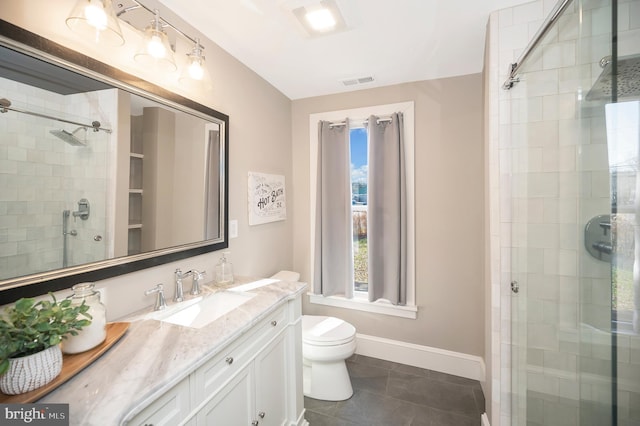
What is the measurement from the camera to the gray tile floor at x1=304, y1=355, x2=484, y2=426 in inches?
69.0

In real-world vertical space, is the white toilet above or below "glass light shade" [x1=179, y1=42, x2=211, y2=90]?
below

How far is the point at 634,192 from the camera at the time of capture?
96 cm

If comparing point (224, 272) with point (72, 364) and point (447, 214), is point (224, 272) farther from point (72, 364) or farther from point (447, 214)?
point (447, 214)

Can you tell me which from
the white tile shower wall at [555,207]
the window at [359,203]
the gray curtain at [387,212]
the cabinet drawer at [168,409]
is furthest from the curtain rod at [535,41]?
the cabinet drawer at [168,409]

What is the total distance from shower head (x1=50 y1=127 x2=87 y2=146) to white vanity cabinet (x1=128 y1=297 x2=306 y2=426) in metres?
0.96

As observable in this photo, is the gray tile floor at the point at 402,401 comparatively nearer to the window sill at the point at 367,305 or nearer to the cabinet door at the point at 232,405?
the window sill at the point at 367,305

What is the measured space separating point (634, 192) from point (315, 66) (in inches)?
75.8

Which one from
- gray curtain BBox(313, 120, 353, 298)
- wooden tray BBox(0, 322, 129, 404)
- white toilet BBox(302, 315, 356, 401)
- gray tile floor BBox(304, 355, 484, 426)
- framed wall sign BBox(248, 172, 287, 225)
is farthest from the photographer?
gray curtain BBox(313, 120, 353, 298)

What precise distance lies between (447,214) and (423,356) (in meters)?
1.23

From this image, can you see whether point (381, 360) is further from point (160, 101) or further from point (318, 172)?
point (160, 101)

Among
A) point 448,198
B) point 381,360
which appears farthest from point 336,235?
point 381,360

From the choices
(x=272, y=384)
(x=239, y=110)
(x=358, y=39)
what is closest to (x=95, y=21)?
(x=239, y=110)

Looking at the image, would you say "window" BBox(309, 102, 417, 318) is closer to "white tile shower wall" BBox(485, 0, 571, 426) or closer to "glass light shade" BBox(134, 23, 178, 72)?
"white tile shower wall" BBox(485, 0, 571, 426)

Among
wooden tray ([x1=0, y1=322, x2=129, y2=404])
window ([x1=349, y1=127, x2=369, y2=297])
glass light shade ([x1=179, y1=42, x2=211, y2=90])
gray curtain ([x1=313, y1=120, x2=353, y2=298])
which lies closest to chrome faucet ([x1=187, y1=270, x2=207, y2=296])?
wooden tray ([x1=0, y1=322, x2=129, y2=404])
